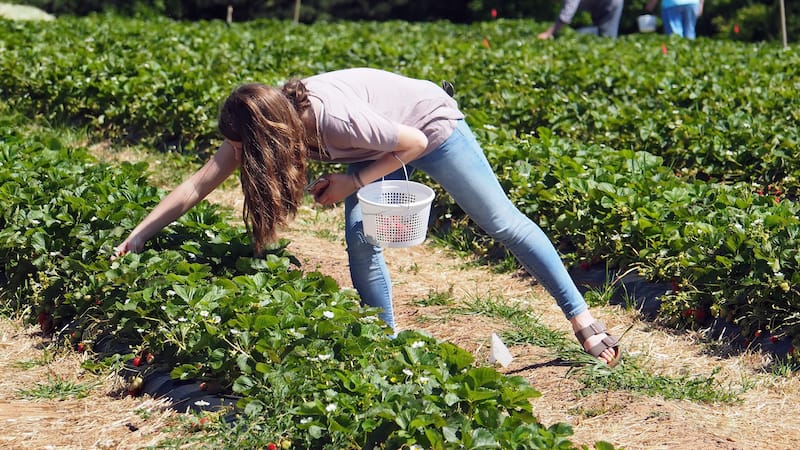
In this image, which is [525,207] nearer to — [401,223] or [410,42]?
[401,223]

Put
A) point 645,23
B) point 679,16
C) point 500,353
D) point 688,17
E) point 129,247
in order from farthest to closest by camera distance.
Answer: point 645,23 < point 679,16 < point 688,17 < point 129,247 < point 500,353

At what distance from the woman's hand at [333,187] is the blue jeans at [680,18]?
9778 millimetres

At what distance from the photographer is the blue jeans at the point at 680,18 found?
40.3 ft

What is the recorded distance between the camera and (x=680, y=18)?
12438mm

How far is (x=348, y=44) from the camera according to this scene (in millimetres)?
9547

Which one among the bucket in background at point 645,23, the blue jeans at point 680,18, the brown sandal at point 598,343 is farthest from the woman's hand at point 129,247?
the bucket in background at point 645,23

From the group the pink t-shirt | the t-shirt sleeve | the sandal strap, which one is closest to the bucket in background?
the sandal strap

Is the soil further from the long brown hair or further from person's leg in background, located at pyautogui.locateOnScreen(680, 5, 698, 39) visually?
person's leg in background, located at pyautogui.locateOnScreen(680, 5, 698, 39)

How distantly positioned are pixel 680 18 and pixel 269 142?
10334 mm

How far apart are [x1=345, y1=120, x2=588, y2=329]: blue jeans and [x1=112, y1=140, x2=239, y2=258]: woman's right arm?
440mm

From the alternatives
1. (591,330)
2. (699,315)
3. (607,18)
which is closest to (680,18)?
(607,18)

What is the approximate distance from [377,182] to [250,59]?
520cm

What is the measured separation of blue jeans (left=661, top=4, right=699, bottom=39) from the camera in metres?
12.3

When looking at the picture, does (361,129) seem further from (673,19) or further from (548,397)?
(673,19)
